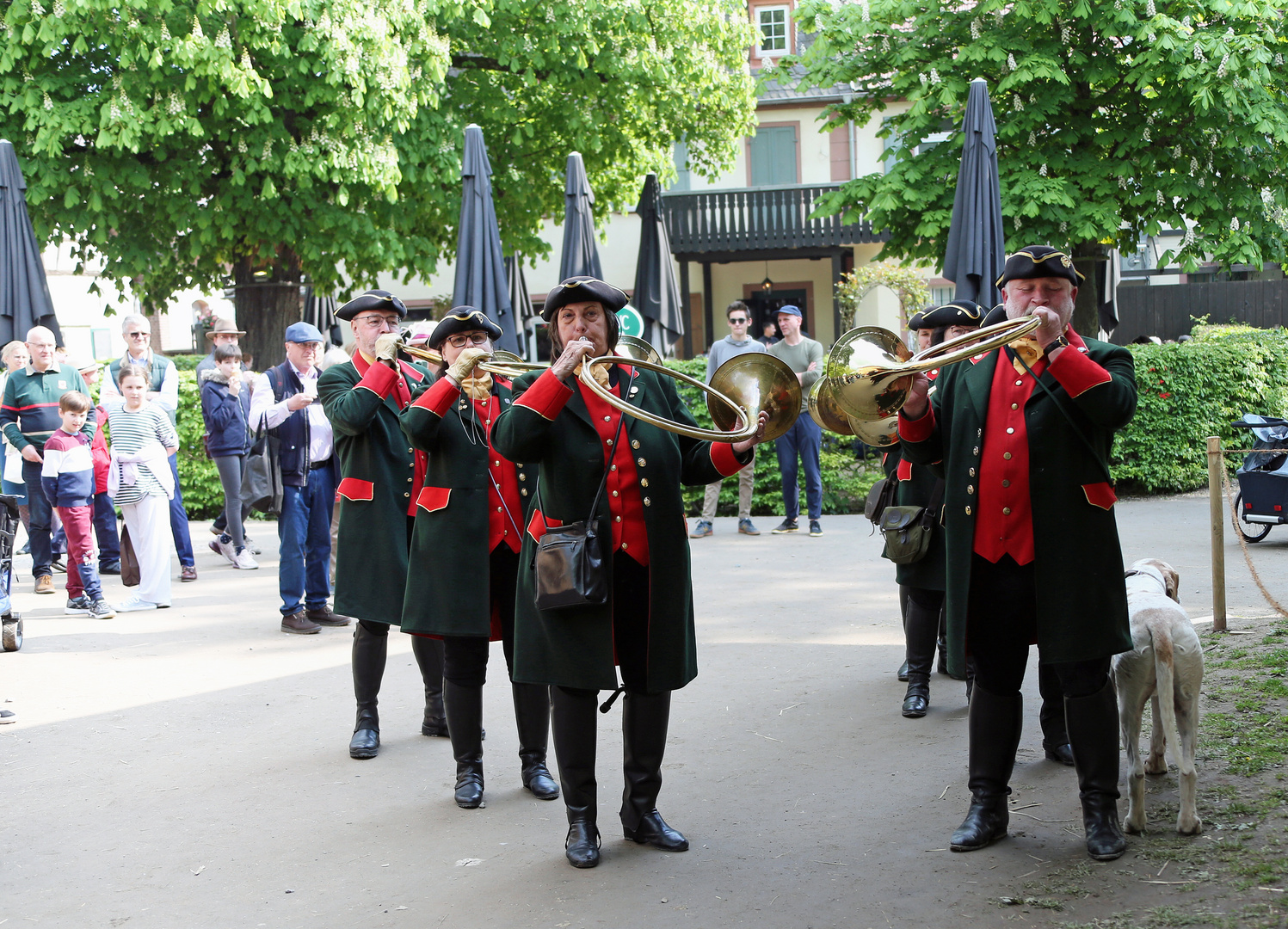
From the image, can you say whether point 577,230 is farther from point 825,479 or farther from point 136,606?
point 136,606

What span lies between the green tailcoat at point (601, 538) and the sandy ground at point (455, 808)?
0.68 meters

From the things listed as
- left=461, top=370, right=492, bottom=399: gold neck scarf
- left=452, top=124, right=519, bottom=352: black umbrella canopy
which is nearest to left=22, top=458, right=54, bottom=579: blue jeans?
left=452, top=124, right=519, bottom=352: black umbrella canopy

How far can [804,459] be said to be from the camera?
11180mm

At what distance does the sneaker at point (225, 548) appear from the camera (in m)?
11.0

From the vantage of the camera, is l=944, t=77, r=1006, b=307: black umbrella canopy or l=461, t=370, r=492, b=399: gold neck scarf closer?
l=461, t=370, r=492, b=399: gold neck scarf

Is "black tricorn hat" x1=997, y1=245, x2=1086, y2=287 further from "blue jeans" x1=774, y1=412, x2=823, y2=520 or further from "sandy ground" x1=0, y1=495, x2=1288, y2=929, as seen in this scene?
"blue jeans" x1=774, y1=412, x2=823, y2=520

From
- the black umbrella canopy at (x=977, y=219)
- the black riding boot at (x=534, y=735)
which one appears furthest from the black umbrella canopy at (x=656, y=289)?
the black riding boot at (x=534, y=735)

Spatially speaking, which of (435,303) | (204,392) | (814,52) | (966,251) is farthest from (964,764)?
(435,303)

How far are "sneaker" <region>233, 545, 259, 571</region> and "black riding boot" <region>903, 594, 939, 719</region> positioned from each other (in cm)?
682

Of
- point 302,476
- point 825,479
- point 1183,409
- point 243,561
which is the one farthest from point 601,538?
point 1183,409

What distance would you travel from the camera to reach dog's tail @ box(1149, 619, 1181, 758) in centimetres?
399

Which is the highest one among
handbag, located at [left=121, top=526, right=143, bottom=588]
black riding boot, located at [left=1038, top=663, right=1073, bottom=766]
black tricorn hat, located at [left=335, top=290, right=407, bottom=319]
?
black tricorn hat, located at [left=335, top=290, right=407, bottom=319]

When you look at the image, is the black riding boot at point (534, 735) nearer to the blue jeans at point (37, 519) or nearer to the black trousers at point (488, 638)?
the black trousers at point (488, 638)

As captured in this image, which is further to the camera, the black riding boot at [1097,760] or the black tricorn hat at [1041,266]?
the black riding boot at [1097,760]
